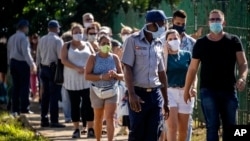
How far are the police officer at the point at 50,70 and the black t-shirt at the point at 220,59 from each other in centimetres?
579

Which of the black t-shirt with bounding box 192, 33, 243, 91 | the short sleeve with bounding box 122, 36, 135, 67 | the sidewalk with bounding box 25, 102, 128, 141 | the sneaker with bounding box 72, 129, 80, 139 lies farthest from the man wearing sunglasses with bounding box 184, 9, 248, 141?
the sneaker with bounding box 72, 129, 80, 139

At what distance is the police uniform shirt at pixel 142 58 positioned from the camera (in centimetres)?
1026

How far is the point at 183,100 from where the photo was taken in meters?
11.6

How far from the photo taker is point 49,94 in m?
16.3

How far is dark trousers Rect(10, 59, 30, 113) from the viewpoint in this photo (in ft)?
58.0

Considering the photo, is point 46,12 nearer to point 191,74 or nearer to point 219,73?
point 191,74

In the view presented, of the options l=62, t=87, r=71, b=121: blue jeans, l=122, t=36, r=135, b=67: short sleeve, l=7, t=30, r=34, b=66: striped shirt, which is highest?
l=7, t=30, r=34, b=66: striped shirt

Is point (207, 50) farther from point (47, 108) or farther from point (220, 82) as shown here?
point (47, 108)

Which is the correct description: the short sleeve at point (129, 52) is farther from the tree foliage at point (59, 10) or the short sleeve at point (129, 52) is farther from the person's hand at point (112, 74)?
the tree foliage at point (59, 10)

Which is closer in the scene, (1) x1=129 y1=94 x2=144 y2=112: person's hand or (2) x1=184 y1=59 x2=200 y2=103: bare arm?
(1) x1=129 y1=94 x2=144 y2=112: person's hand

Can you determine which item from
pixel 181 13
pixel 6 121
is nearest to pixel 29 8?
pixel 6 121

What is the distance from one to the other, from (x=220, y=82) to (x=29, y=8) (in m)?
11.0

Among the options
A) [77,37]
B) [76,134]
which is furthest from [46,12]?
[76,134]

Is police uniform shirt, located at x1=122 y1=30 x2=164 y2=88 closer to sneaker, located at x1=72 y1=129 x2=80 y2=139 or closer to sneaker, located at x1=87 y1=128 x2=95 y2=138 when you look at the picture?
sneaker, located at x1=87 y1=128 x2=95 y2=138
